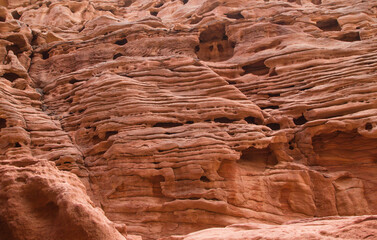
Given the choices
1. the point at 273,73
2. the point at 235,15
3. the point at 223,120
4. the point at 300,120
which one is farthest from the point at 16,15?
the point at 300,120

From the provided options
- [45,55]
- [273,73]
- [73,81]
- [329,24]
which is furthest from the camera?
[45,55]

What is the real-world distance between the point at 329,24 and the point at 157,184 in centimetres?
1431

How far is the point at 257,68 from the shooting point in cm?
1357

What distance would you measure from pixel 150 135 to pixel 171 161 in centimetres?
129

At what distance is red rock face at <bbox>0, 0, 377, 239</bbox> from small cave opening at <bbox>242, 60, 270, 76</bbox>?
0.17 feet

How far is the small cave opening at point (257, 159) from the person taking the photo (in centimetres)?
887

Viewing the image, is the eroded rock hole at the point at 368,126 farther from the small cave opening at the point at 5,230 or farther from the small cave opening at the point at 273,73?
the small cave opening at the point at 5,230

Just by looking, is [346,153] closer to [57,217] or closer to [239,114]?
[239,114]

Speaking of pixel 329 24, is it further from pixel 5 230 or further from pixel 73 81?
pixel 5 230

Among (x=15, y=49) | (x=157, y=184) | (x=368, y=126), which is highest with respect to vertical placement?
(x=368, y=126)

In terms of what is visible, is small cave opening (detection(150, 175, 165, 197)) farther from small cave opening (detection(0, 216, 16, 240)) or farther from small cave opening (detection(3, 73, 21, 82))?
small cave opening (detection(3, 73, 21, 82))

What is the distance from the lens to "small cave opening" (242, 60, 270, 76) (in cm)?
1336

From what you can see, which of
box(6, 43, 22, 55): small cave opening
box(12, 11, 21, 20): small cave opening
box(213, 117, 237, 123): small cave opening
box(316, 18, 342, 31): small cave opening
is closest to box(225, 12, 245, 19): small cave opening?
box(316, 18, 342, 31): small cave opening

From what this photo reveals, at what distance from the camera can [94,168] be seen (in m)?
9.20
